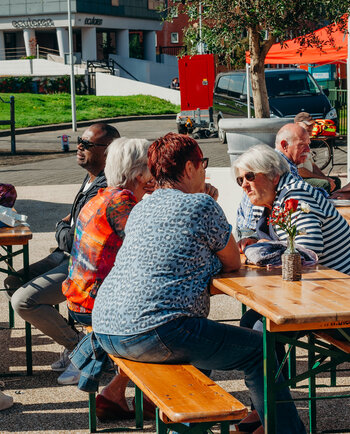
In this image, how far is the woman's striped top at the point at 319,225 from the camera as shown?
13.4ft

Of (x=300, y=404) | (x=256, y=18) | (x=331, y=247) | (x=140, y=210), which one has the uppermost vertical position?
(x=256, y=18)

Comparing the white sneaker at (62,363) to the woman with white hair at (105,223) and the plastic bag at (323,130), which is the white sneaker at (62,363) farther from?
the plastic bag at (323,130)

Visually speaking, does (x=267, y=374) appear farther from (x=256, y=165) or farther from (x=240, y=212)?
(x=240, y=212)

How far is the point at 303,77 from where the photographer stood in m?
21.9

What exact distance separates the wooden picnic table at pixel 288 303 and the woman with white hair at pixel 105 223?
71cm

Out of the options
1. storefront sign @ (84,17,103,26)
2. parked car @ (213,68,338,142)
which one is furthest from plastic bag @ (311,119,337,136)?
storefront sign @ (84,17,103,26)

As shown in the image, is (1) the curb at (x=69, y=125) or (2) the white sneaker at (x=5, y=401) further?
(1) the curb at (x=69, y=125)

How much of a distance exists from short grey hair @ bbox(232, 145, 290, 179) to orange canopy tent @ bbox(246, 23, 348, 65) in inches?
541

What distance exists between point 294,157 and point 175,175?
8.46ft

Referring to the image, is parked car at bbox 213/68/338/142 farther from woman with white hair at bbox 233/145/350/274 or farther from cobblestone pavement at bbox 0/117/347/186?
woman with white hair at bbox 233/145/350/274

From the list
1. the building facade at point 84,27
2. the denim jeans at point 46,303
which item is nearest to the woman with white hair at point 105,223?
the denim jeans at point 46,303

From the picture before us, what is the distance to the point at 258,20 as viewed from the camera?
47.2ft

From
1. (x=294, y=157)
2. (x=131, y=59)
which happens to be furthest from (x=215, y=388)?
Answer: (x=131, y=59)

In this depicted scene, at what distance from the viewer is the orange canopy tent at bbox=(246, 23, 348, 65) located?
1838 centimetres
